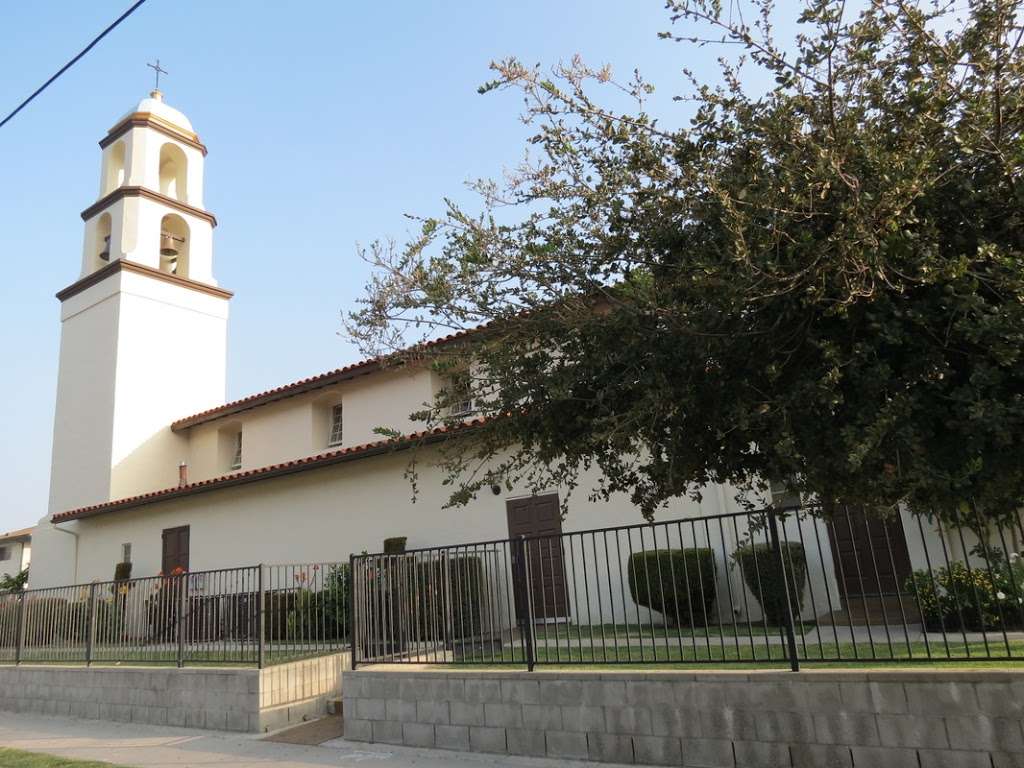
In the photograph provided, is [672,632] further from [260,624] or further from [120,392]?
[120,392]

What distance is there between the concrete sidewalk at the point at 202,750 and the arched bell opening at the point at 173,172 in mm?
18490

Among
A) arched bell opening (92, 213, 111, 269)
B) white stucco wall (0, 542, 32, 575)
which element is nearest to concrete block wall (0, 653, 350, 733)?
arched bell opening (92, 213, 111, 269)

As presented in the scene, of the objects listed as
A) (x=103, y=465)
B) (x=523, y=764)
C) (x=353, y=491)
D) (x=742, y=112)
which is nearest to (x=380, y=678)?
(x=523, y=764)

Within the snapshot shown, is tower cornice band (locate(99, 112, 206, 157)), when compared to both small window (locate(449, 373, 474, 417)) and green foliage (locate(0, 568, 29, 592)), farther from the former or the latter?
small window (locate(449, 373, 474, 417))

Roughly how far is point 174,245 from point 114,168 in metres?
3.55

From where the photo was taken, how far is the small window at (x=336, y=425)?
1958 cm

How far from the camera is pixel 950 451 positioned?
4.52 m

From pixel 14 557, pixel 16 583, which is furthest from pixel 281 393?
pixel 14 557

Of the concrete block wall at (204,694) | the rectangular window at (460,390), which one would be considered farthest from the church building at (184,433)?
the rectangular window at (460,390)

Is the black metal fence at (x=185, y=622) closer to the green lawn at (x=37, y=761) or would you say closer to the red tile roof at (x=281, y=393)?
the green lawn at (x=37, y=761)

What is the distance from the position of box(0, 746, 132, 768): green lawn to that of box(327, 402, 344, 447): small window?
10.9m

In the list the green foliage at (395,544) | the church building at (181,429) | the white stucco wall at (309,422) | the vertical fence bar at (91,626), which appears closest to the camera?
the vertical fence bar at (91,626)

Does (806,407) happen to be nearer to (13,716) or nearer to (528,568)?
(528,568)

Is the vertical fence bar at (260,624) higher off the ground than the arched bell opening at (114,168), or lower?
lower
